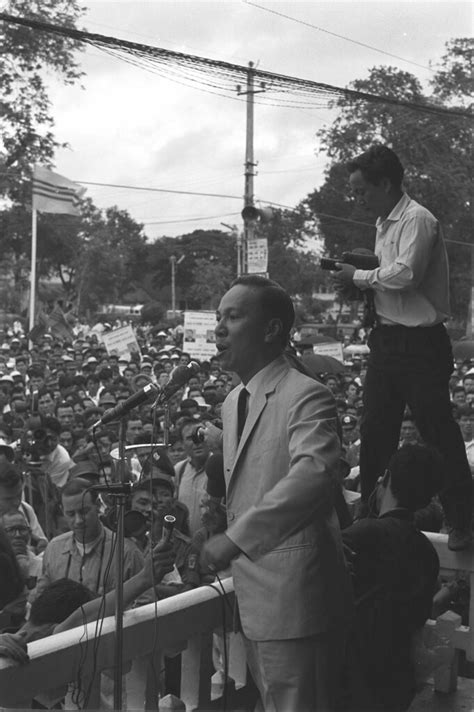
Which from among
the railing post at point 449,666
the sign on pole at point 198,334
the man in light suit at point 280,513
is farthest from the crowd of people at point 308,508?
the sign on pole at point 198,334

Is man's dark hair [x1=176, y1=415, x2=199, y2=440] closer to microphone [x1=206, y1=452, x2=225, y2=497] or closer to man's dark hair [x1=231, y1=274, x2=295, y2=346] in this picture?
microphone [x1=206, y1=452, x2=225, y2=497]

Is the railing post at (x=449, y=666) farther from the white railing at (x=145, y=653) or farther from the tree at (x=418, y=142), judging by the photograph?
the tree at (x=418, y=142)

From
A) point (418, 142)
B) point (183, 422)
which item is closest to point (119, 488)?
point (183, 422)

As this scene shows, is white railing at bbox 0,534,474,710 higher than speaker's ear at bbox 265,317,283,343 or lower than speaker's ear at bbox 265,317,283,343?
lower

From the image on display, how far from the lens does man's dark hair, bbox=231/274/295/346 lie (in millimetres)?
2635

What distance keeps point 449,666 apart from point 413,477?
0.97 metres

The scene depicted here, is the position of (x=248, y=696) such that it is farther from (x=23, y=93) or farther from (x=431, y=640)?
(x=23, y=93)

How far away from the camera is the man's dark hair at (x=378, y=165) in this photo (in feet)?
11.8

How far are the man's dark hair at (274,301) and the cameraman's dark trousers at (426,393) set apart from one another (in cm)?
107

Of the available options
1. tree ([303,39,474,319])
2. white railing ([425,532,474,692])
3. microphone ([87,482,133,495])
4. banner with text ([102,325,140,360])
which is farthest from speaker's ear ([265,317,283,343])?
tree ([303,39,474,319])

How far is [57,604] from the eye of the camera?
12.0 feet

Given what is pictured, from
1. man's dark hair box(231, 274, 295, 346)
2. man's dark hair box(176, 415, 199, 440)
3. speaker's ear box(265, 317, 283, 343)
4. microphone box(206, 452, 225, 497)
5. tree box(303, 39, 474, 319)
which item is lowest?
man's dark hair box(176, 415, 199, 440)

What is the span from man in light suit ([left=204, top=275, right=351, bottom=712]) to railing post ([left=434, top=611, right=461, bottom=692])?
1364mm

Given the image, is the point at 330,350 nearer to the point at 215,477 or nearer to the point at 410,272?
the point at 410,272
